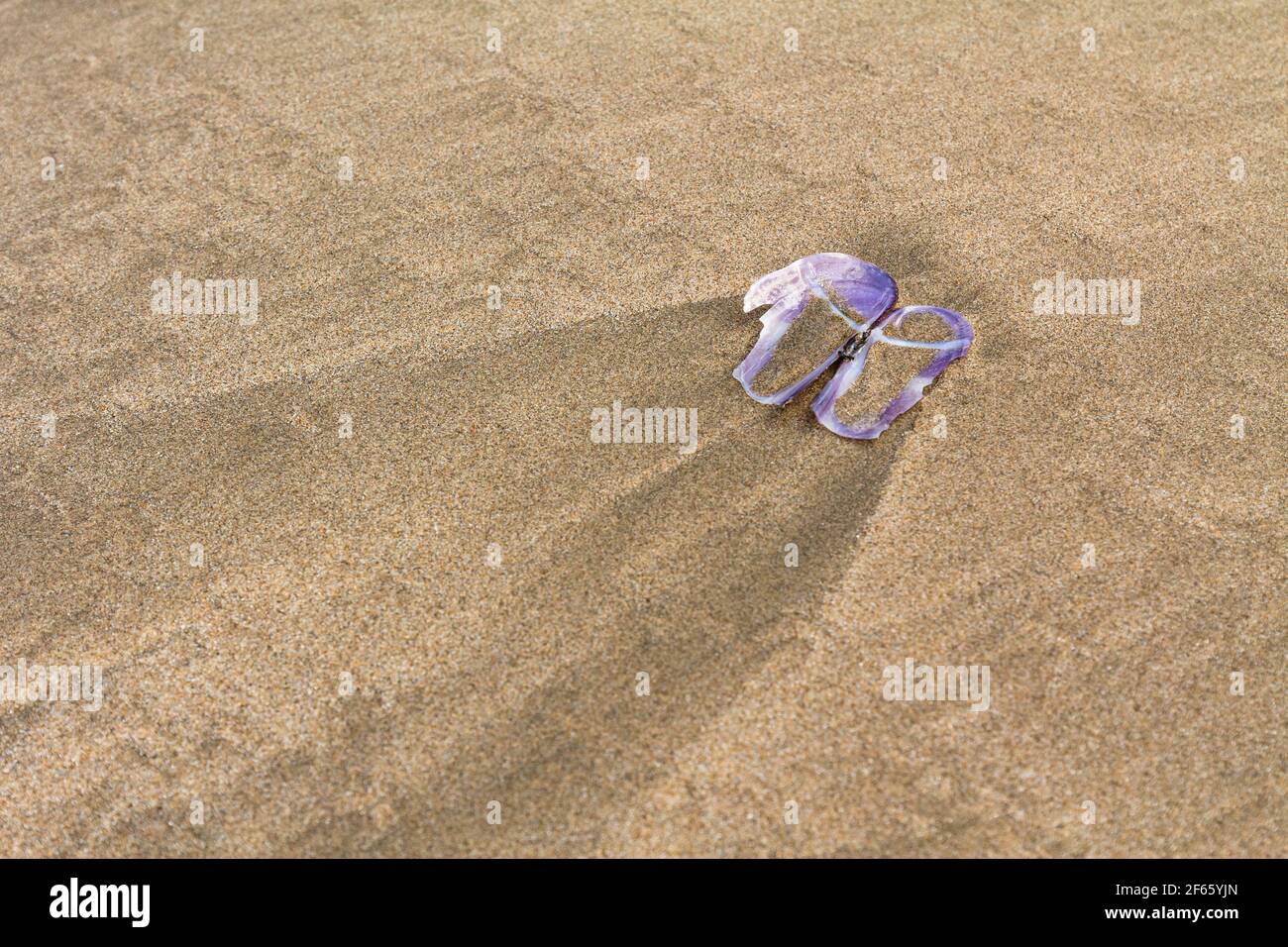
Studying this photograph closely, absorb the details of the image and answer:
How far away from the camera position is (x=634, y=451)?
2.84 metres

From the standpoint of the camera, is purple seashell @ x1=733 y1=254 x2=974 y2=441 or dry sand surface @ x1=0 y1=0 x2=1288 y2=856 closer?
dry sand surface @ x1=0 y1=0 x2=1288 y2=856

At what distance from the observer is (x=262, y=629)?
252 centimetres

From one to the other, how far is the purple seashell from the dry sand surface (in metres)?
0.06

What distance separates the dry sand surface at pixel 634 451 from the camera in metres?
2.23

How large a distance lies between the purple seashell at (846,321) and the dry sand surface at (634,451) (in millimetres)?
62

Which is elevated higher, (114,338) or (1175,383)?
(1175,383)

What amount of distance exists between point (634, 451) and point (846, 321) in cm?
71

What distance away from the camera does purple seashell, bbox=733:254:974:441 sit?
2.90 metres

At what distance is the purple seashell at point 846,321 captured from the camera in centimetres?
290

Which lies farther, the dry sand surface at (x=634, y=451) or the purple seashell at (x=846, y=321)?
the purple seashell at (x=846, y=321)
